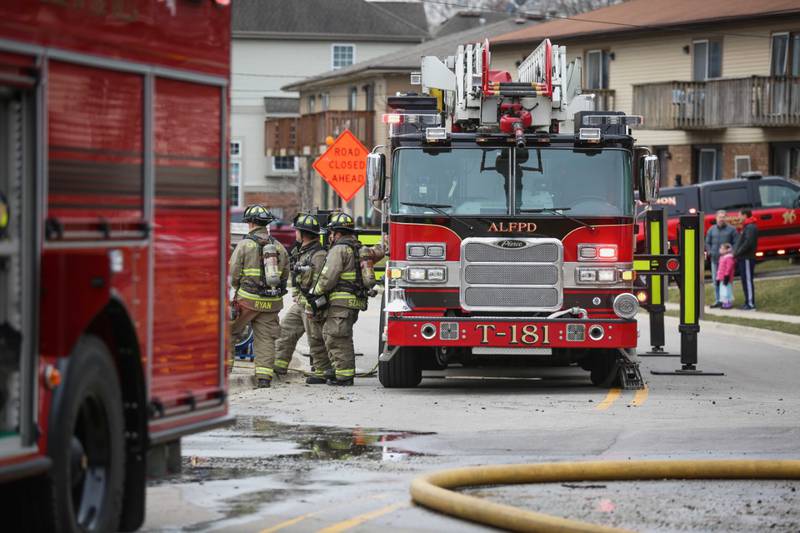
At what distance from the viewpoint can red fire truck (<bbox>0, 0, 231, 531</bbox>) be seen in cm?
658

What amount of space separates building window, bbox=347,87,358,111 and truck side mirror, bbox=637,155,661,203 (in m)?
52.3

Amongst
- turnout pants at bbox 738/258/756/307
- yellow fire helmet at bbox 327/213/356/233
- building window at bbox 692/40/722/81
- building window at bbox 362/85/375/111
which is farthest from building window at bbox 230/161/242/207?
yellow fire helmet at bbox 327/213/356/233

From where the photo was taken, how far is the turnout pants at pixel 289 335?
17.4 m

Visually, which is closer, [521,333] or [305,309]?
[521,333]

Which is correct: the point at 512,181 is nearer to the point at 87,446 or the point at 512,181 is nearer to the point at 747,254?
the point at 87,446

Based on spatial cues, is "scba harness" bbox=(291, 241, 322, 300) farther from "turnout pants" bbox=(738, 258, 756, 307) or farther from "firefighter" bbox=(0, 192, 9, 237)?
"turnout pants" bbox=(738, 258, 756, 307)

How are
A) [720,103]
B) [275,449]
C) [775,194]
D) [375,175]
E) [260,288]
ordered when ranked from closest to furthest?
[275,449]
[375,175]
[260,288]
[775,194]
[720,103]

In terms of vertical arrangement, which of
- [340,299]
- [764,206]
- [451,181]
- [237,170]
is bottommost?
[340,299]

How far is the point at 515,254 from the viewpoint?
15.7m

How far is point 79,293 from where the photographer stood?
22.3 feet

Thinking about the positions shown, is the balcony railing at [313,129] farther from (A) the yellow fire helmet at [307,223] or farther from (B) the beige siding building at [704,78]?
(A) the yellow fire helmet at [307,223]

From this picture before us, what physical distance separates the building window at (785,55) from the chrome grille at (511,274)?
30763 millimetres

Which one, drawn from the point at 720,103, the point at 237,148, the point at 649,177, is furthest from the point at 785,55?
the point at 237,148

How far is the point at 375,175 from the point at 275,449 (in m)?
4.55
